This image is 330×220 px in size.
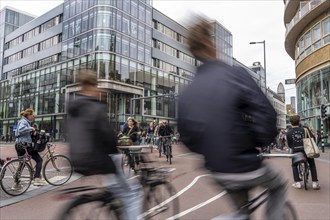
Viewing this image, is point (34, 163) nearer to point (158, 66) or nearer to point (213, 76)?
point (213, 76)

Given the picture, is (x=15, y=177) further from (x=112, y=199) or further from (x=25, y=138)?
(x=112, y=199)

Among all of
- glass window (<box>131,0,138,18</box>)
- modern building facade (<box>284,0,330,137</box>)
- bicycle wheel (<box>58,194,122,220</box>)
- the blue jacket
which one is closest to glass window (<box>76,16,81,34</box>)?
glass window (<box>131,0,138,18</box>)

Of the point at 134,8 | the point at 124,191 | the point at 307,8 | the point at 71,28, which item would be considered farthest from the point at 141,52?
the point at 124,191

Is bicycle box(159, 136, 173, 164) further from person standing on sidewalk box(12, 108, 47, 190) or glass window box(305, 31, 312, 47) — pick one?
glass window box(305, 31, 312, 47)

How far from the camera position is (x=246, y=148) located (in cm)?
229

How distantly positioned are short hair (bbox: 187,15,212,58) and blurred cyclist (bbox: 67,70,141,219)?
1200 millimetres

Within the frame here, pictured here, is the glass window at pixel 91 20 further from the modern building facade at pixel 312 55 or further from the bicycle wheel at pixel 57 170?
the bicycle wheel at pixel 57 170

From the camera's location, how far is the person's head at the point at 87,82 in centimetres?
345

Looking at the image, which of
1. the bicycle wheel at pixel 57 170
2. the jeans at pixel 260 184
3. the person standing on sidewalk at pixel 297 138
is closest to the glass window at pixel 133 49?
the bicycle wheel at pixel 57 170

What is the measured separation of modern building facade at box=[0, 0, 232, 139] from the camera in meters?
39.7

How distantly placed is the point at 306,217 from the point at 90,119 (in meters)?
4.01

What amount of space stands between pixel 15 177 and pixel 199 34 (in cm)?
619

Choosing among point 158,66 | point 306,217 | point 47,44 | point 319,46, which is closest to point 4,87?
point 47,44

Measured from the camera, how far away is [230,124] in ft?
7.34
